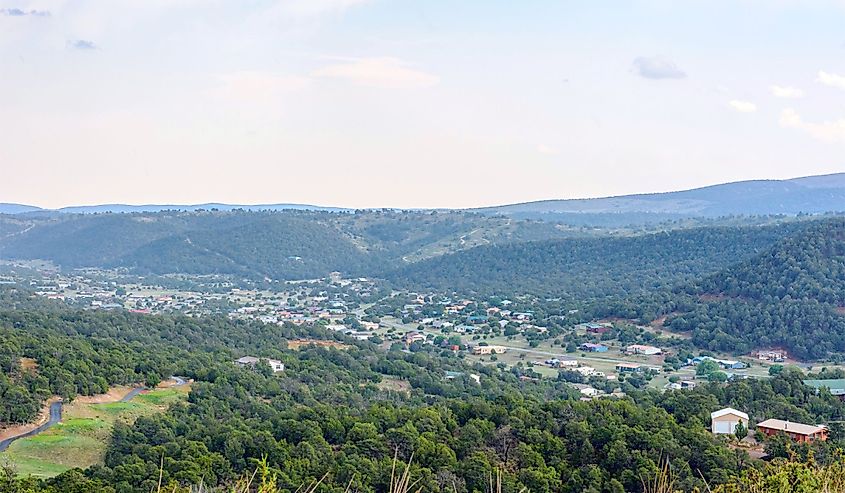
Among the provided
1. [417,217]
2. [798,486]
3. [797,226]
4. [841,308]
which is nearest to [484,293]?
[797,226]

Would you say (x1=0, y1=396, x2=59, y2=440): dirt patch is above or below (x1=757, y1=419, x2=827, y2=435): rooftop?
below

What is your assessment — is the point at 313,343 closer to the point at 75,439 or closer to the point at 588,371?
the point at 588,371

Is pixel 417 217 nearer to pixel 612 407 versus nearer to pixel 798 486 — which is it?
pixel 612 407

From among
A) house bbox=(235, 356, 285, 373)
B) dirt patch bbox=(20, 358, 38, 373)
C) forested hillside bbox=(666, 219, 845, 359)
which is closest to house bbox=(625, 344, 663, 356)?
forested hillside bbox=(666, 219, 845, 359)

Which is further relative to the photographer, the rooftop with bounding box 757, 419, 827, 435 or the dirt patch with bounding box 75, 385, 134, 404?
the dirt patch with bounding box 75, 385, 134, 404

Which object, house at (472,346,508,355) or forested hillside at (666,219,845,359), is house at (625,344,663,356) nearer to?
forested hillside at (666,219,845,359)

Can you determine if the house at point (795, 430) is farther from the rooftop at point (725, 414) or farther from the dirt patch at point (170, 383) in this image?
the dirt patch at point (170, 383)
